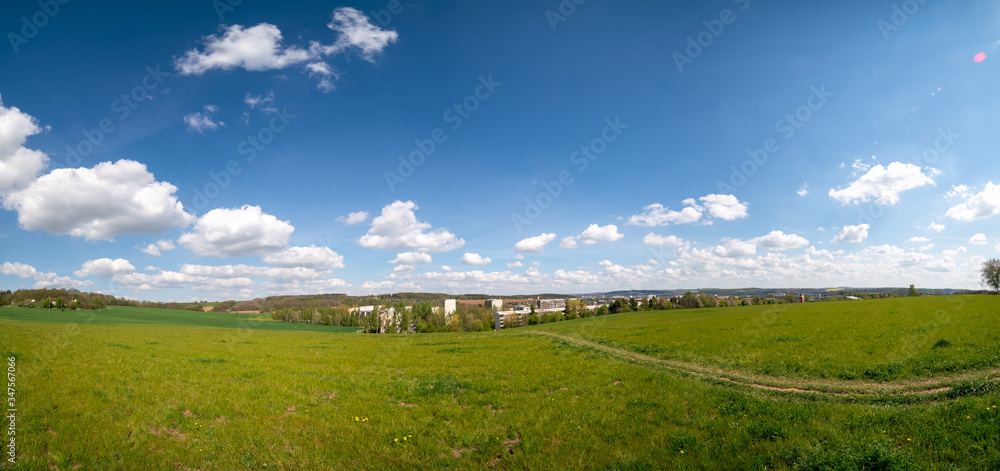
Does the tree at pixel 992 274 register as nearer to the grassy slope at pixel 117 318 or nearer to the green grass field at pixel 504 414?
the green grass field at pixel 504 414

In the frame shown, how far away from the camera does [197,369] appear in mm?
15812

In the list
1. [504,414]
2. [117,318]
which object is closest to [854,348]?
[504,414]

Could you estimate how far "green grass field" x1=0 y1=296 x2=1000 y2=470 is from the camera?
25.9 feet

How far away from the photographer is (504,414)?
37.1 ft

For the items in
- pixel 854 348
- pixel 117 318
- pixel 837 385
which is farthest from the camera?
pixel 117 318

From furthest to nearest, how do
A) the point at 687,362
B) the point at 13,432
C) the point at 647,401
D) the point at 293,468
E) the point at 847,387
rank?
1. the point at 687,362
2. the point at 847,387
3. the point at 647,401
4. the point at 13,432
5. the point at 293,468

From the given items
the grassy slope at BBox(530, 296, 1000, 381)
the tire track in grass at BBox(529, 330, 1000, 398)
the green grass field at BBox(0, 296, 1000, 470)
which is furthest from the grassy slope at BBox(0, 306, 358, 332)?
the tire track in grass at BBox(529, 330, 1000, 398)

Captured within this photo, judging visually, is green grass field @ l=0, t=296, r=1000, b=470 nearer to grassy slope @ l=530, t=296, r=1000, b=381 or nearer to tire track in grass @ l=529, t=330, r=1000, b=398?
grassy slope @ l=530, t=296, r=1000, b=381

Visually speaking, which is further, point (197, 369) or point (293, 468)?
point (197, 369)

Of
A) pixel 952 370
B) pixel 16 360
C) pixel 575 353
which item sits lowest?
pixel 575 353

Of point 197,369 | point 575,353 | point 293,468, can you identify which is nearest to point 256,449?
point 293,468

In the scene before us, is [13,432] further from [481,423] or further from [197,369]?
[481,423]

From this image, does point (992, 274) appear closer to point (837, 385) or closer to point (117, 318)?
point (837, 385)

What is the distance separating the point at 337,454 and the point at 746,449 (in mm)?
9387
